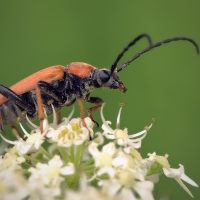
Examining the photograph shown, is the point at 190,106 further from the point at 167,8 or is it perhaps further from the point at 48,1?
the point at 48,1

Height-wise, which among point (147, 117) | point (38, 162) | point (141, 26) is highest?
point (38, 162)

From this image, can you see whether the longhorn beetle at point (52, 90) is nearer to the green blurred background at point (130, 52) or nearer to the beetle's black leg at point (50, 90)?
the beetle's black leg at point (50, 90)

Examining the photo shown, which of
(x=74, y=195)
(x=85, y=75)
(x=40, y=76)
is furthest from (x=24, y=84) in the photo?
(x=74, y=195)

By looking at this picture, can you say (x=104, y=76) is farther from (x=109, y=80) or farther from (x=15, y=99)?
(x=15, y=99)

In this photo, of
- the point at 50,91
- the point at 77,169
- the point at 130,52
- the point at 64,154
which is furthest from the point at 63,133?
the point at 130,52

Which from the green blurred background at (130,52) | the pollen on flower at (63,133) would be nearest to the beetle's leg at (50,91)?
the pollen on flower at (63,133)

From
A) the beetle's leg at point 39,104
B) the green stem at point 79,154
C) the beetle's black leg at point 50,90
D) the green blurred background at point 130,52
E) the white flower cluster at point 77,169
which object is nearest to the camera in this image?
the white flower cluster at point 77,169

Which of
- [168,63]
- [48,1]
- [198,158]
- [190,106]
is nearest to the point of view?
[198,158]

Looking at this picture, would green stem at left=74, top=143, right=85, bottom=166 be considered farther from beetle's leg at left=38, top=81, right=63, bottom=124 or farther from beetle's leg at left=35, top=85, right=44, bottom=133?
beetle's leg at left=38, top=81, right=63, bottom=124
